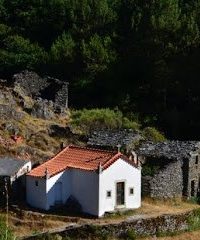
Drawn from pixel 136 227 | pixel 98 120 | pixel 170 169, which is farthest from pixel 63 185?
pixel 98 120

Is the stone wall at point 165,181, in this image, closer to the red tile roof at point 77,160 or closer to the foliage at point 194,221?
the red tile roof at point 77,160

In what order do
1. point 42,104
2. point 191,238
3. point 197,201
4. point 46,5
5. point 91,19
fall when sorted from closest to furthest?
point 191,238 < point 197,201 < point 42,104 < point 91,19 < point 46,5

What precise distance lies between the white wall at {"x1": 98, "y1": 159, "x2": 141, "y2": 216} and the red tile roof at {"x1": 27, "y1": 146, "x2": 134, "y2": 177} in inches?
13.0

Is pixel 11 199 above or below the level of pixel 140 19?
below

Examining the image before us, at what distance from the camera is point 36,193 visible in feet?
120

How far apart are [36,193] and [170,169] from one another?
7.73m

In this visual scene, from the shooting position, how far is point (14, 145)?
42.1 metres

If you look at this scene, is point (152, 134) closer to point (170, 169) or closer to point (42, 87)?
point (170, 169)

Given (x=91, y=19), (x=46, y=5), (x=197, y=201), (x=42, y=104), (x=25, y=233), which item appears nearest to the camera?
(x=25, y=233)

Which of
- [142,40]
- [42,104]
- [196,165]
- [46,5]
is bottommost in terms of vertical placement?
[196,165]

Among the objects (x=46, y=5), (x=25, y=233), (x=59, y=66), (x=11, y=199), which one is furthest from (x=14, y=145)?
(x=46, y=5)

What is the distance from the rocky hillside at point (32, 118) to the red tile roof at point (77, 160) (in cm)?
250

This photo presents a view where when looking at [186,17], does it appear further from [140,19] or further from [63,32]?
[63,32]

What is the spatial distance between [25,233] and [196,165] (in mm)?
11910
